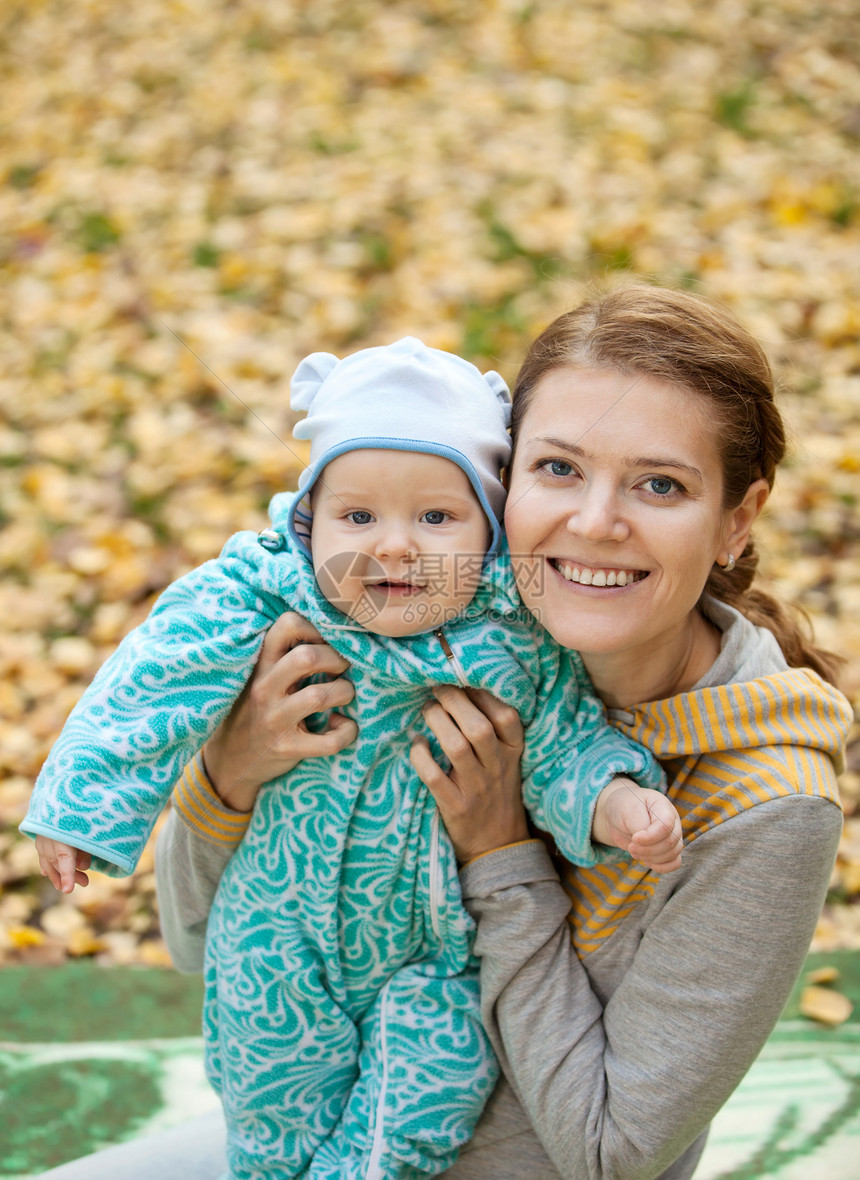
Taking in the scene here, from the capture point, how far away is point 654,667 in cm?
166

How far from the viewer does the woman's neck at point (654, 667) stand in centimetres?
165

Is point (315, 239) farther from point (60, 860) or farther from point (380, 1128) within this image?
point (380, 1128)

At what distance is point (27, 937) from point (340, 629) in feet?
6.03

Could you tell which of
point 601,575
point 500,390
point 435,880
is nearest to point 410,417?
point 500,390

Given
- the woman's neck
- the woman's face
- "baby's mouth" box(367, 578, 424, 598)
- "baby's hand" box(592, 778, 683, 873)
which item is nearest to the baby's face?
"baby's mouth" box(367, 578, 424, 598)

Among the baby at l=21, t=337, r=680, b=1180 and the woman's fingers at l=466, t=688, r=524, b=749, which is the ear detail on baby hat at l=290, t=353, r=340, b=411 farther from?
the woman's fingers at l=466, t=688, r=524, b=749

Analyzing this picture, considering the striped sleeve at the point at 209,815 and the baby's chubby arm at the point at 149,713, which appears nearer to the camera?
the baby's chubby arm at the point at 149,713

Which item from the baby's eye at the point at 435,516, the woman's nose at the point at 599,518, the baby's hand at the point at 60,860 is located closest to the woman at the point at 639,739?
the woman's nose at the point at 599,518

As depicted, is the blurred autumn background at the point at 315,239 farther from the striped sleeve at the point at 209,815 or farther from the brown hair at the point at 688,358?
the brown hair at the point at 688,358

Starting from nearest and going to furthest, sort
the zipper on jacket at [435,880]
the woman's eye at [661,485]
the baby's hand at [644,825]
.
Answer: the baby's hand at [644,825] < the woman's eye at [661,485] < the zipper on jacket at [435,880]

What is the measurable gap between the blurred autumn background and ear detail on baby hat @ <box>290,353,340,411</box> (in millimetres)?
1841

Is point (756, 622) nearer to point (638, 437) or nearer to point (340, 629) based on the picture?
point (638, 437)

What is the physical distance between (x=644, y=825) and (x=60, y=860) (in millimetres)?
827

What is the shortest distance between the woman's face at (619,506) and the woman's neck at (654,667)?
4.8 inches
